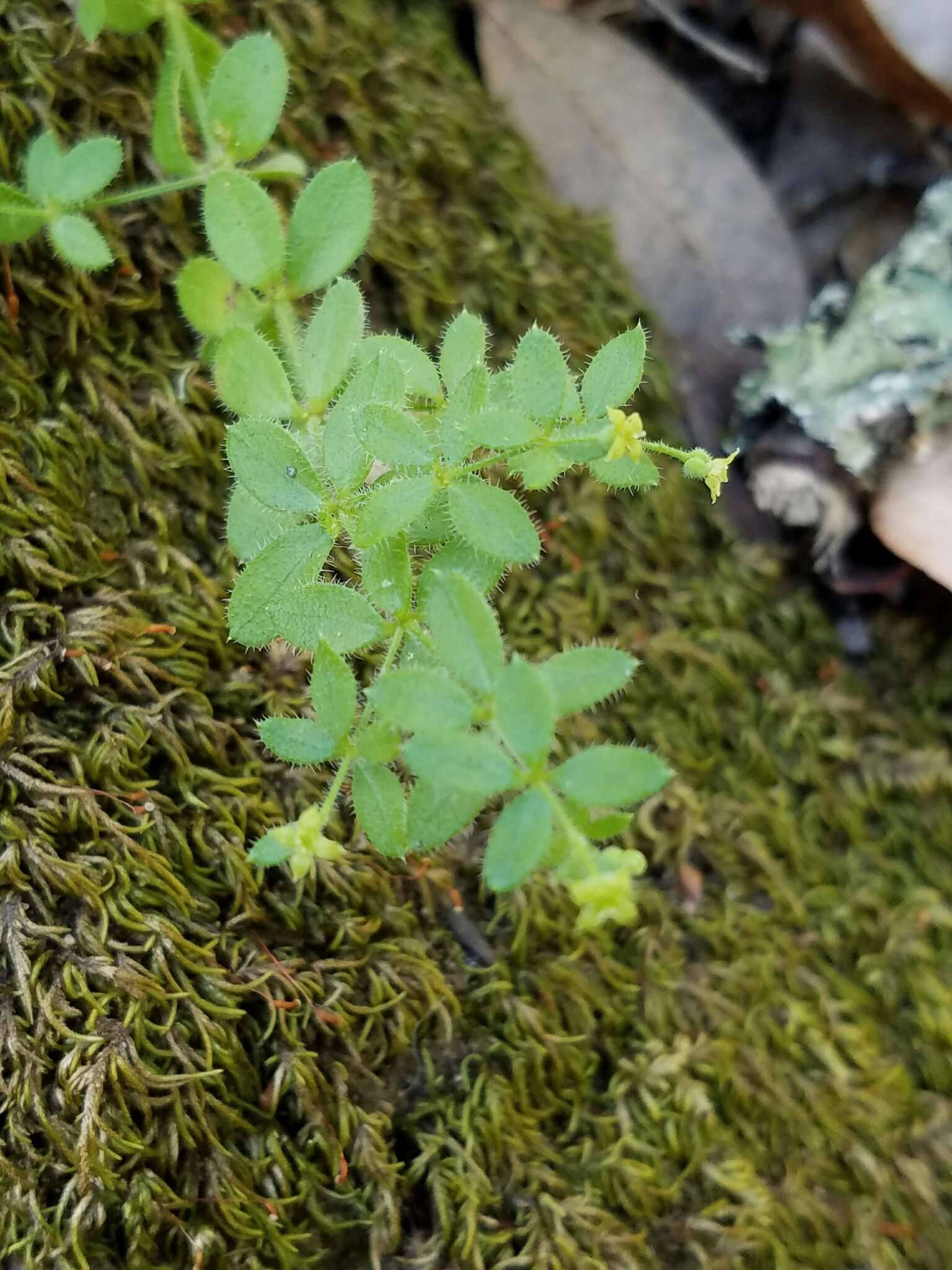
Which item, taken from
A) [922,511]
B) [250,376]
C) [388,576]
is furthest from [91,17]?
[922,511]

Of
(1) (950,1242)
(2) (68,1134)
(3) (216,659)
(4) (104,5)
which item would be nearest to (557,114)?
(4) (104,5)

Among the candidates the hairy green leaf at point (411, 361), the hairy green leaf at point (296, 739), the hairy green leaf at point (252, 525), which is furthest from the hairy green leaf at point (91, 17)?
the hairy green leaf at point (296, 739)

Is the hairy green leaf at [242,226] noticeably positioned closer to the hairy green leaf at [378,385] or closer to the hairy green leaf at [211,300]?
the hairy green leaf at [211,300]

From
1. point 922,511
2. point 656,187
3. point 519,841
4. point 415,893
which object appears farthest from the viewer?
point 656,187

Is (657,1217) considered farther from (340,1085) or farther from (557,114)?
(557,114)

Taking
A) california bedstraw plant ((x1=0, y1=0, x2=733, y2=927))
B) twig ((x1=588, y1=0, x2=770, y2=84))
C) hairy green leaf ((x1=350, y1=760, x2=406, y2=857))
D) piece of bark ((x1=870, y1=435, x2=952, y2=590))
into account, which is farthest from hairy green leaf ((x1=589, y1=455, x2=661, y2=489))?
twig ((x1=588, y1=0, x2=770, y2=84))

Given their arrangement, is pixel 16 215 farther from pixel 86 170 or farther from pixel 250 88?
pixel 250 88

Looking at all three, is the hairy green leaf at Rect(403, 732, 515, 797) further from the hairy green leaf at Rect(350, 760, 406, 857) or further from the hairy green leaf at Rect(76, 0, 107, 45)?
the hairy green leaf at Rect(76, 0, 107, 45)
